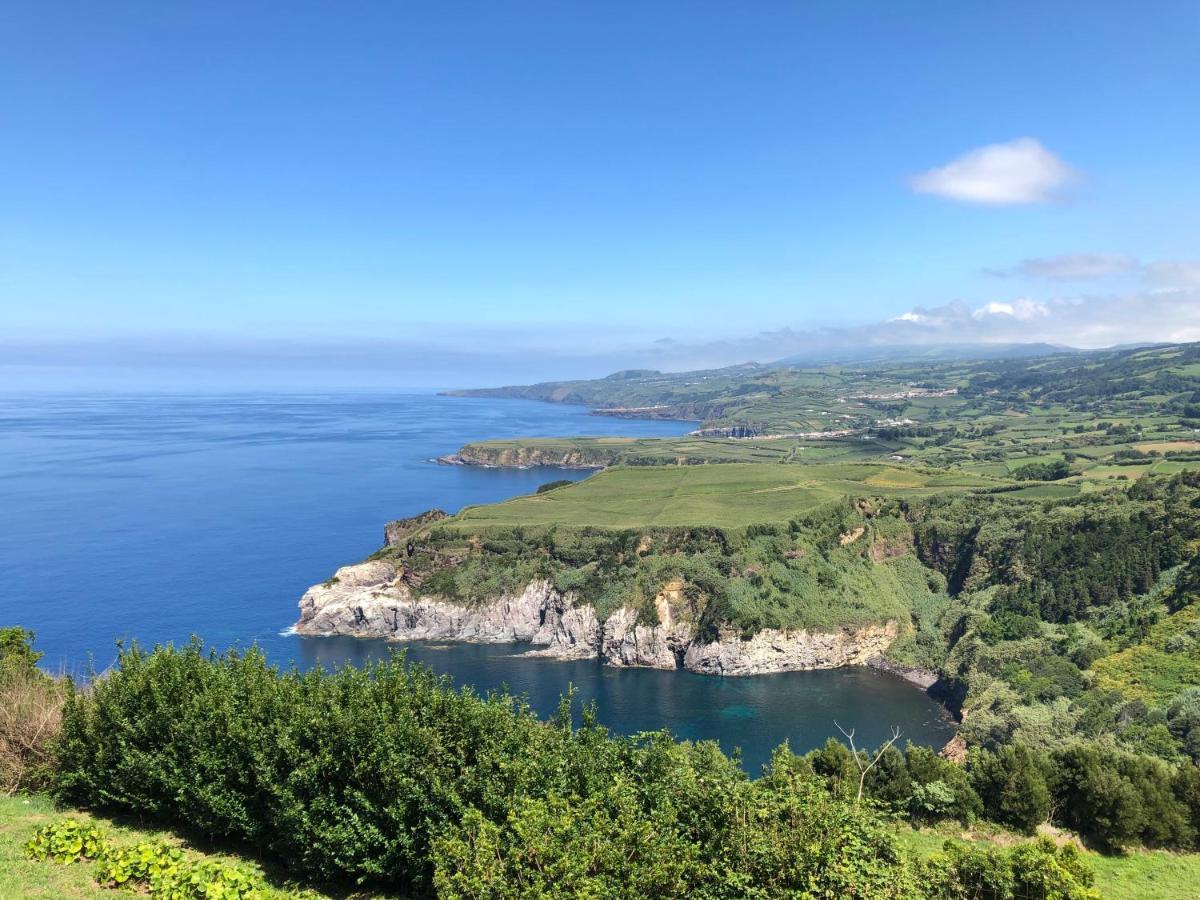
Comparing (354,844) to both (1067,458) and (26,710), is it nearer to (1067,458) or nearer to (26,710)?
(26,710)

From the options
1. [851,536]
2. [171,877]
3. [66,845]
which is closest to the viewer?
[171,877]

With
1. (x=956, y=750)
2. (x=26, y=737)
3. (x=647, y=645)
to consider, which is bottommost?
(x=647, y=645)

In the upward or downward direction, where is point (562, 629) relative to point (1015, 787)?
downward

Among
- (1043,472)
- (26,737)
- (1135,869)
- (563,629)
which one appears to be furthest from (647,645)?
(1043,472)

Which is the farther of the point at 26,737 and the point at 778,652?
the point at 778,652

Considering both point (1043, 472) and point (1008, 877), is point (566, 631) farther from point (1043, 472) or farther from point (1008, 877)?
point (1043, 472)

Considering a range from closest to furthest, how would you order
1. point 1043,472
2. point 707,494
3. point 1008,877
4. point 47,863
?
point 47,863 → point 1008,877 → point 707,494 → point 1043,472
